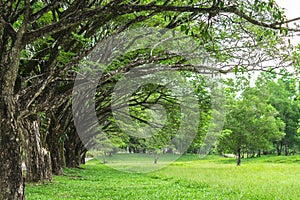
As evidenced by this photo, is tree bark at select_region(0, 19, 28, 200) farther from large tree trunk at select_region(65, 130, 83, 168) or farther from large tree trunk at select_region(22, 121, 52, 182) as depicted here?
large tree trunk at select_region(65, 130, 83, 168)

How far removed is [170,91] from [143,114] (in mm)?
4820

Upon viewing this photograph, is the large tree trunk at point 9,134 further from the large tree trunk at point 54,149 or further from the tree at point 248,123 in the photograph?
the tree at point 248,123

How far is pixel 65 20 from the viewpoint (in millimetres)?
6418

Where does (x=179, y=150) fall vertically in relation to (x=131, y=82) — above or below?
below

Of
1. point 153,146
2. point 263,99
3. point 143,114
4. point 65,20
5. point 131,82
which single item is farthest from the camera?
point 263,99

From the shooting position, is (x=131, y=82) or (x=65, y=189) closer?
(x=65, y=189)

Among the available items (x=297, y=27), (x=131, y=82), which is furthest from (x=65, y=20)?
(x=131, y=82)

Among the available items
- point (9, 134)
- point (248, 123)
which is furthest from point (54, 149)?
point (248, 123)

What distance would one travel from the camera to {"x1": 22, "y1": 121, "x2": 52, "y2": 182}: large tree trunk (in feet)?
43.4

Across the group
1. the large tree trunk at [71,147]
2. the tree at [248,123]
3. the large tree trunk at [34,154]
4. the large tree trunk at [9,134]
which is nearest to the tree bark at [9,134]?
the large tree trunk at [9,134]

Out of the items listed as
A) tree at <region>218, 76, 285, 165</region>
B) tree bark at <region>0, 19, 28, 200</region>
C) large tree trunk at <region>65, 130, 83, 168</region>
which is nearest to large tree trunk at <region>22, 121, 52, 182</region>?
tree bark at <region>0, 19, 28, 200</region>

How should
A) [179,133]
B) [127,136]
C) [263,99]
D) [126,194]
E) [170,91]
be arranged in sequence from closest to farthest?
[126,194], [170,91], [179,133], [127,136], [263,99]

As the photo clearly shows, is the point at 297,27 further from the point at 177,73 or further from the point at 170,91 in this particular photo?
the point at 170,91

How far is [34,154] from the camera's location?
13.5m
